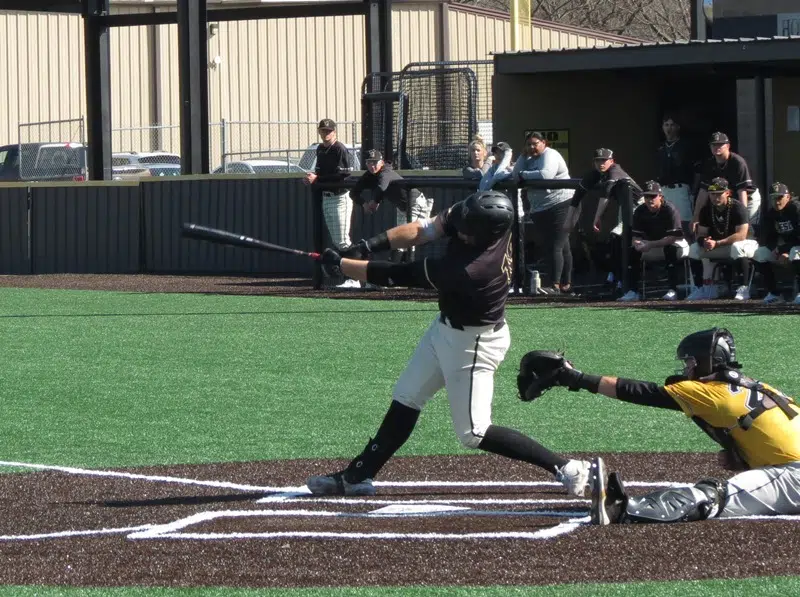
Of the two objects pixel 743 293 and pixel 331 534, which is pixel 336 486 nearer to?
pixel 331 534

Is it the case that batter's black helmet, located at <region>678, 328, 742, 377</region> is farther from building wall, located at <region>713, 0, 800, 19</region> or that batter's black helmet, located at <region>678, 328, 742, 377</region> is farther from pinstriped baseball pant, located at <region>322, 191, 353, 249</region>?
building wall, located at <region>713, 0, 800, 19</region>

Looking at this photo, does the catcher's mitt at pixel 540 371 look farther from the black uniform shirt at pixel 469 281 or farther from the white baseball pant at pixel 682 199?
the white baseball pant at pixel 682 199

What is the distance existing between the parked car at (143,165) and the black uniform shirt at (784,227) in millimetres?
15817

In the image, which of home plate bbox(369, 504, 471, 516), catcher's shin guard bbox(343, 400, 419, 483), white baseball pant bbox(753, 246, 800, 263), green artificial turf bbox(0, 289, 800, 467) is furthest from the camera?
white baseball pant bbox(753, 246, 800, 263)

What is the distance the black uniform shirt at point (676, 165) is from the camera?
17000 mm

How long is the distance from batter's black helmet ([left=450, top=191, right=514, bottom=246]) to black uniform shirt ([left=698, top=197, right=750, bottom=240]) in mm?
9103

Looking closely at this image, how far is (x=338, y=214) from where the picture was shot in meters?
18.5

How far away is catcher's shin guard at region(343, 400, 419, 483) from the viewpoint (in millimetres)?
6930

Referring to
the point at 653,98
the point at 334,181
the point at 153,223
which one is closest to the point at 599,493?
the point at 334,181

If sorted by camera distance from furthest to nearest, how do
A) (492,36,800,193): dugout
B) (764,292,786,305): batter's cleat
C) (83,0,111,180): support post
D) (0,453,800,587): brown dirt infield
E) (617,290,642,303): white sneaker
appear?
1. (83,0,111,180): support post
2. (492,36,800,193): dugout
3. (617,290,642,303): white sneaker
4. (764,292,786,305): batter's cleat
5. (0,453,800,587): brown dirt infield

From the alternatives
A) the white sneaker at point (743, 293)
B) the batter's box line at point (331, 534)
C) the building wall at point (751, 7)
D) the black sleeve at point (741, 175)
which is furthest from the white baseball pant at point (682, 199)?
the batter's box line at point (331, 534)

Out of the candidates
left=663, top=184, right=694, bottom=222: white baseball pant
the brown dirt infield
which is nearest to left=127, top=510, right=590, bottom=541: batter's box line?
the brown dirt infield

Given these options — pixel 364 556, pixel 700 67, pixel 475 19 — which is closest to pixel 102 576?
pixel 364 556

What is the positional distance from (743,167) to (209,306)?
5922 millimetres
